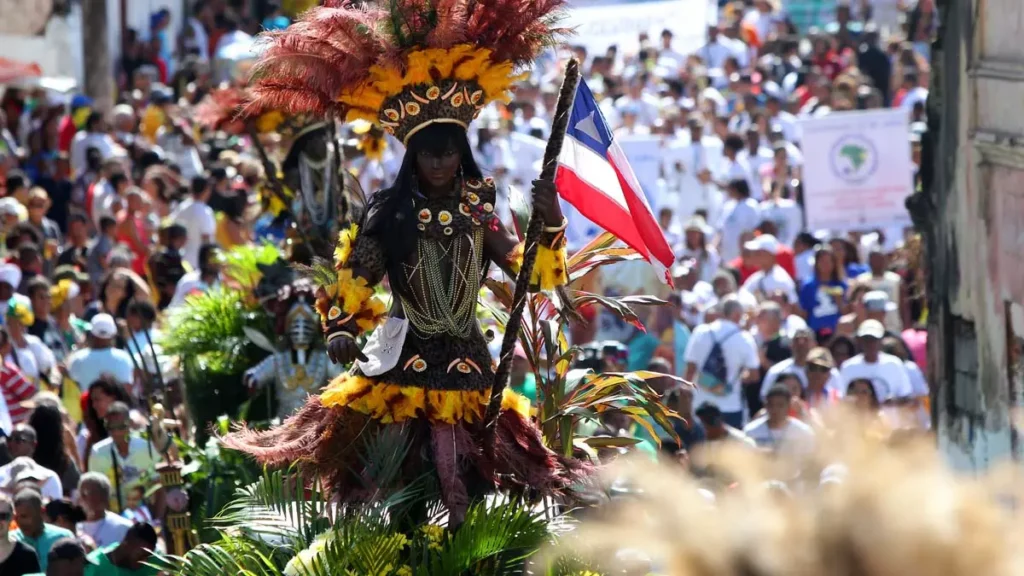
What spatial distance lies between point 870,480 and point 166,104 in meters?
20.7

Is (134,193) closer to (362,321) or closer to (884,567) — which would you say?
(362,321)

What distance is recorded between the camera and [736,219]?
17.9 m

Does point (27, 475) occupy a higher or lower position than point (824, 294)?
higher

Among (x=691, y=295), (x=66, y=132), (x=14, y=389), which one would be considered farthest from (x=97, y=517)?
(x=66, y=132)

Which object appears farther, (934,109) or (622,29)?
(622,29)

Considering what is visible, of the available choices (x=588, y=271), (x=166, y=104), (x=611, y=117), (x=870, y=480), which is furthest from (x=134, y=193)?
(x=870, y=480)

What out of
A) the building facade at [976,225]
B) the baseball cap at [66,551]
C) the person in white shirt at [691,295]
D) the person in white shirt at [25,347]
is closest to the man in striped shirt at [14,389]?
the person in white shirt at [25,347]

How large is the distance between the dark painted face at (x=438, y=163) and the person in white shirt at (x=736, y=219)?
10977 millimetres

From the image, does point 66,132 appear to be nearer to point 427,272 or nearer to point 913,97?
point 913,97

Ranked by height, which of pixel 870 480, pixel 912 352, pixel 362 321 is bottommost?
pixel 912 352

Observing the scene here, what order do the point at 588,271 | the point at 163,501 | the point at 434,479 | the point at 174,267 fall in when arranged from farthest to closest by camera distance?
the point at 174,267 → the point at 163,501 → the point at 588,271 → the point at 434,479

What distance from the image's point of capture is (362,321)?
6910 mm

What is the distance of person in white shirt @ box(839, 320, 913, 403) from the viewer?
12.4 meters

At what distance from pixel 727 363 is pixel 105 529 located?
527 cm
